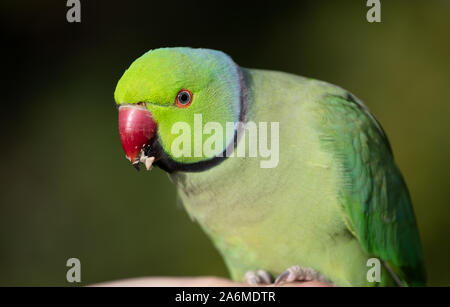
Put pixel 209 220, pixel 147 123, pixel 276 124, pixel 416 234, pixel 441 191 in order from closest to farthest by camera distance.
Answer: pixel 147 123
pixel 276 124
pixel 209 220
pixel 416 234
pixel 441 191

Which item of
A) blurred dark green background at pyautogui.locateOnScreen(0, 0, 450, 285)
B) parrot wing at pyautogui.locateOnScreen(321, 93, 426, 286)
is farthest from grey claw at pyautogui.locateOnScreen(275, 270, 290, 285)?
blurred dark green background at pyautogui.locateOnScreen(0, 0, 450, 285)

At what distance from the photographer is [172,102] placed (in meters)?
1.26

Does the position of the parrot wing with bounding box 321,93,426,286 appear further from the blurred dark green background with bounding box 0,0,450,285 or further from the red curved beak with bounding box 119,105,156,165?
the blurred dark green background with bounding box 0,0,450,285

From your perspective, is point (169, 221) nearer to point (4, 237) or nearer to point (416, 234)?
point (4, 237)

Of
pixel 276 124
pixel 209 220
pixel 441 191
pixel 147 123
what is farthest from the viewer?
pixel 441 191

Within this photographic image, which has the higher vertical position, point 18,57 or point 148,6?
point 148,6

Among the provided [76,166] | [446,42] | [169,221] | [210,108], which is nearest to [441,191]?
[446,42]

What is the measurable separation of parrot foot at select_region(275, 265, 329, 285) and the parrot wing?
0.18 metres

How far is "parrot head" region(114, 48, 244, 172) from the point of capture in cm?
124

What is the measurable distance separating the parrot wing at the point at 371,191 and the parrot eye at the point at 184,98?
0.43 meters

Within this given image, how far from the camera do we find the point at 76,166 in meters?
2.84

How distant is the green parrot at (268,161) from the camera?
1.27 m

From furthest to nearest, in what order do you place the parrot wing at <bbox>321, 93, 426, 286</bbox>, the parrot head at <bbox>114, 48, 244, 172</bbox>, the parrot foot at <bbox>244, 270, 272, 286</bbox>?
the parrot foot at <bbox>244, 270, 272, 286</bbox>
the parrot wing at <bbox>321, 93, 426, 286</bbox>
the parrot head at <bbox>114, 48, 244, 172</bbox>

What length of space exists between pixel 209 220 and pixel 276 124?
0.39 metres
